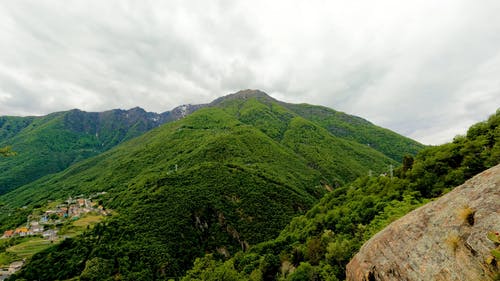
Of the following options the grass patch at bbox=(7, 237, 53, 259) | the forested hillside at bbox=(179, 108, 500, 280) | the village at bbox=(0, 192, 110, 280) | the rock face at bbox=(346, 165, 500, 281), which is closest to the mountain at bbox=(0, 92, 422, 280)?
the village at bbox=(0, 192, 110, 280)

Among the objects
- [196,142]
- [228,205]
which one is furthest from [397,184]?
[196,142]

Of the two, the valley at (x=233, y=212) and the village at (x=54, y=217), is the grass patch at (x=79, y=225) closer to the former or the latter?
the valley at (x=233, y=212)

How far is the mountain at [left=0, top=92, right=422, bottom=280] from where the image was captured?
68125mm

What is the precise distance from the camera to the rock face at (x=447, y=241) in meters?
8.04

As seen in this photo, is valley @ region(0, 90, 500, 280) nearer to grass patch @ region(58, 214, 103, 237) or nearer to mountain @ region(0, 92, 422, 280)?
mountain @ region(0, 92, 422, 280)

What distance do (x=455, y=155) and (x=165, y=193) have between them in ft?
334

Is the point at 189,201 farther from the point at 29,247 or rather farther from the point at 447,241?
the point at 447,241

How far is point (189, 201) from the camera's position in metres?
102

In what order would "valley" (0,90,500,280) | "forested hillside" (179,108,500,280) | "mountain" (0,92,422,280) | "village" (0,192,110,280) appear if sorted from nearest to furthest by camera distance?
"forested hillside" (179,108,500,280) → "valley" (0,90,500,280) → "mountain" (0,92,422,280) → "village" (0,192,110,280)

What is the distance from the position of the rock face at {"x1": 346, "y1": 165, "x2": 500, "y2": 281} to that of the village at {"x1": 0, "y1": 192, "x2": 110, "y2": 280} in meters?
90.4

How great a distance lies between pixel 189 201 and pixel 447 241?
102437 mm

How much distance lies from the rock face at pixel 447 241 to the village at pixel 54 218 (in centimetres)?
9039

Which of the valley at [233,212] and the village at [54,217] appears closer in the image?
the valley at [233,212]

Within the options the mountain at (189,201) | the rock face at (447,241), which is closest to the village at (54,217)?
the mountain at (189,201)
